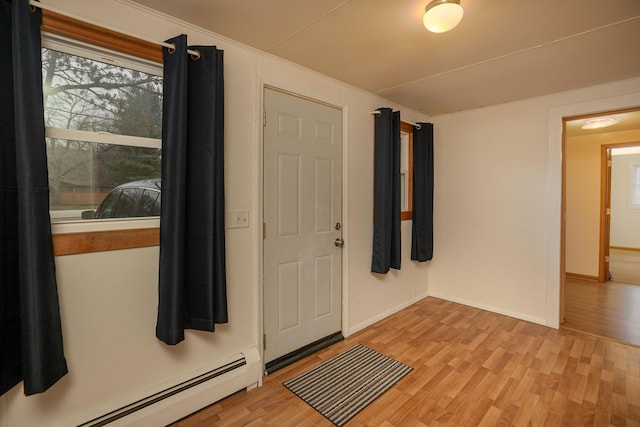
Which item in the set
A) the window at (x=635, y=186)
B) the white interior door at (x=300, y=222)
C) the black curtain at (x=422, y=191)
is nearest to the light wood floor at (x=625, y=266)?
the window at (x=635, y=186)

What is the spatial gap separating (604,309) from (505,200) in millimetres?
1795

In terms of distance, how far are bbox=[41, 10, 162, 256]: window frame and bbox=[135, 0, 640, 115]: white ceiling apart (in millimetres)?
254

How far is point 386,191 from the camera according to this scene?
9.55 ft

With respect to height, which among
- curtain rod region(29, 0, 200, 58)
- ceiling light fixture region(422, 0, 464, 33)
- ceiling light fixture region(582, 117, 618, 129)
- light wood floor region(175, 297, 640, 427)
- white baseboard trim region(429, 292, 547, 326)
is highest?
ceiling light fixture region(582, 117, 618, 129)

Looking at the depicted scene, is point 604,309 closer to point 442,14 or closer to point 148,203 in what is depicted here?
point 442,14

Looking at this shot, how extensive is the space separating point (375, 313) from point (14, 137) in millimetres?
3017

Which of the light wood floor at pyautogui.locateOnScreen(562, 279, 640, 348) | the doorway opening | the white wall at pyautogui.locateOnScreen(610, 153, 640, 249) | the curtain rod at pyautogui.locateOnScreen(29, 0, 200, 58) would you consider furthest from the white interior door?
the white wall at pyautogui.locateOnScreen(610, 153, 640, 249)

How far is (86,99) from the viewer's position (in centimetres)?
153

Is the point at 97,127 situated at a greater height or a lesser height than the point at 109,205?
greater

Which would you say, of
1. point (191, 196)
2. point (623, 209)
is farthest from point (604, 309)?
point (623, 209)

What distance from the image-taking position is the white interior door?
2281 mm

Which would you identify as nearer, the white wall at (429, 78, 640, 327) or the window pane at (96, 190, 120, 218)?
the window pane at (96, 190, 120, 218)

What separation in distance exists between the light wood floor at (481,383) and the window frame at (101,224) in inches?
44.3

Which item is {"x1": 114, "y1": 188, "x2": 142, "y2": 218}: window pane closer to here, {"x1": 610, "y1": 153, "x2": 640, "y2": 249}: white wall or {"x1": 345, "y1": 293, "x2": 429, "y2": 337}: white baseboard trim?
{"x1": 345, "y1": 293, "x2": 429, "y2": 337}: white baseboard trim
